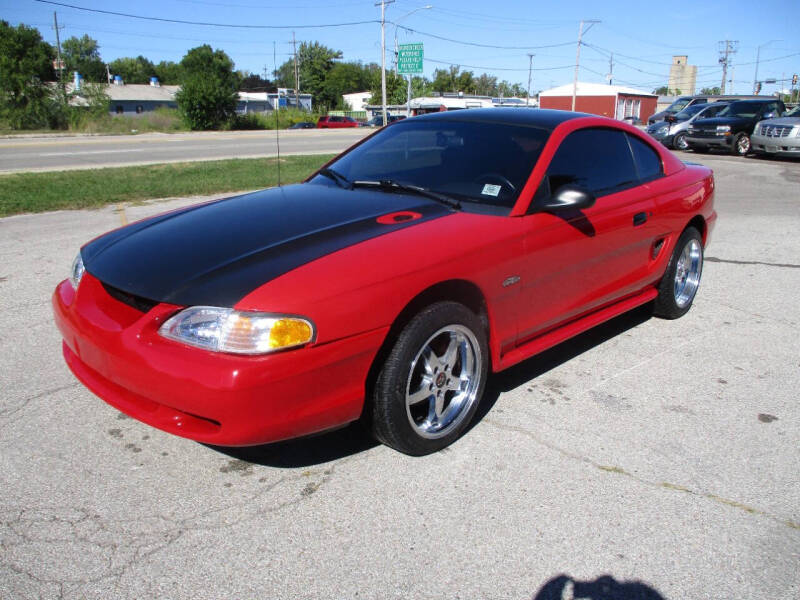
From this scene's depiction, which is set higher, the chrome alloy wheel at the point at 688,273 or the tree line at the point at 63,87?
the tree line at the point at 63,87

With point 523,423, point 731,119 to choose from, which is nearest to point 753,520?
point 523,423

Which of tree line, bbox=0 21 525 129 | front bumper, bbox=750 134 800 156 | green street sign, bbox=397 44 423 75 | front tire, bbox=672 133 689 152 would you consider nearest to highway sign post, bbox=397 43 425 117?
green street sign, bbox=397 44 423 75

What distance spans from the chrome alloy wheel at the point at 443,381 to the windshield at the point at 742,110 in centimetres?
2175

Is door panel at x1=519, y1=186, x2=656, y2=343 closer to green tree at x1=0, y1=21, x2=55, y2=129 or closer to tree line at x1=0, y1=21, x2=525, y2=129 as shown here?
tree line at x1=0, y1=21, x2=525, y2=129

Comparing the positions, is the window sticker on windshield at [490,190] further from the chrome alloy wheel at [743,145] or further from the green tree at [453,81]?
the green tree at [453,81]

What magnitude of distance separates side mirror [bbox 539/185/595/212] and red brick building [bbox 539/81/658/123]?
73649 mm

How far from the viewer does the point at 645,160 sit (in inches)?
178

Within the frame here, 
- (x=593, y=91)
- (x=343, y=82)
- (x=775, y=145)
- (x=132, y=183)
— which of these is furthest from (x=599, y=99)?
(x=132, y=183)

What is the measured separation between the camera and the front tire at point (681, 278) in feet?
15.7

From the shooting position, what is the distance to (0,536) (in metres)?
2.45

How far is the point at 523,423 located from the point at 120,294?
2037mm

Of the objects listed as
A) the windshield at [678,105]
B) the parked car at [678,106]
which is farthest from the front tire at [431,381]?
the windshield at [678,105]

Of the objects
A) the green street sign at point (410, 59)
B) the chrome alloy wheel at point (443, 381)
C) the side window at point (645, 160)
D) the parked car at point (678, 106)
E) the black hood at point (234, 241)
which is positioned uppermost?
the green street sign at point (410, 59)

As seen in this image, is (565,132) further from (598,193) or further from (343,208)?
(343,208)
